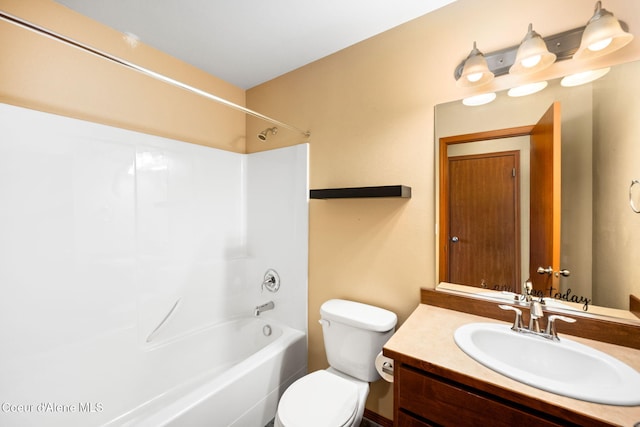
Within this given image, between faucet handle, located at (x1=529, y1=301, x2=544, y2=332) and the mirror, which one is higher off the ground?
the mirror

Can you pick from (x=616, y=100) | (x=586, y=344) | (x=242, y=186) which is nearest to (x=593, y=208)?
(x=616, y=100)

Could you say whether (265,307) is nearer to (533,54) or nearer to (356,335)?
(356,335)

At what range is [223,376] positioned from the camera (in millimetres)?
1386

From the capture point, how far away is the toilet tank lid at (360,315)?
141 centimetres

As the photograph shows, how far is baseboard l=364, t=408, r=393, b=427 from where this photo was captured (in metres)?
1.60

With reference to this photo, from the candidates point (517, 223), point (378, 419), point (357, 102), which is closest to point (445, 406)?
point (517, 223)

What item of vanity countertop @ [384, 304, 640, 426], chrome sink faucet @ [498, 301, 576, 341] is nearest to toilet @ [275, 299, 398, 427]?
vanity countertop @ [384, 304, 640, 426]

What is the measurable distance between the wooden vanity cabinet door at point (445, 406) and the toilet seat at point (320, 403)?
0.32 m

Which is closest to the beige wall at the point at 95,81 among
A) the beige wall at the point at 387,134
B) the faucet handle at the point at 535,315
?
the beige wall at the point at 387,134

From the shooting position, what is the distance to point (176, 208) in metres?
1.89

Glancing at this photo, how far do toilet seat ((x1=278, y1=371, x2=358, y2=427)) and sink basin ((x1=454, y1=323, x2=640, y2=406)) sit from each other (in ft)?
2.06

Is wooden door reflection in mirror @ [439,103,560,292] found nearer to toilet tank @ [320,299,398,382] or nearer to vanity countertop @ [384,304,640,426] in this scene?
vanity countertop @ [384,304,640,426]

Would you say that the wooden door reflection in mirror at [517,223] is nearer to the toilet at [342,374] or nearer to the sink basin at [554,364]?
the sink basin at [554,364]

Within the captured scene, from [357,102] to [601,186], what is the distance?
4.24 ft
